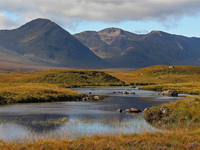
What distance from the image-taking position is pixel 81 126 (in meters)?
37.8

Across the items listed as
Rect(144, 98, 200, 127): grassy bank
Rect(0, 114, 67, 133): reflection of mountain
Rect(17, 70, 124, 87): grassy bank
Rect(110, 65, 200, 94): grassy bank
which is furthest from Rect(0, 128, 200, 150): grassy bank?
Rect(17, 70, 124, 87): grassy bank

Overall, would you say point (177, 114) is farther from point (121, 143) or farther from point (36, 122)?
point (36, 122)

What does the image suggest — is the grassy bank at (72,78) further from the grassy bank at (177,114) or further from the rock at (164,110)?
the grassy bank at (177,114)

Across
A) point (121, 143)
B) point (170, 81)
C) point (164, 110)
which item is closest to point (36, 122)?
point (121, 143)

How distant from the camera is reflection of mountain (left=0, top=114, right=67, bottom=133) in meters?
36.2

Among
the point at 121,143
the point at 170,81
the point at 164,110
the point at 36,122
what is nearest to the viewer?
the point at 121,143

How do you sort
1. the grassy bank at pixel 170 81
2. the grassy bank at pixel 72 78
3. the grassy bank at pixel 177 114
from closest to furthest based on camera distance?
the grassy bank at pixel 177 114 < the grassy bank at pixel 170 81 < the grassy bank at pixel 72 78

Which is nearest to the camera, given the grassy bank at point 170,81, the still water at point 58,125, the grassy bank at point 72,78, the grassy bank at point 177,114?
the still water at point 58,125

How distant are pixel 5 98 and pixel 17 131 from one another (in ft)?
109

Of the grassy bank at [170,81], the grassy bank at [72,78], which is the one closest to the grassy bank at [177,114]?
the grassy bank at [170,81]

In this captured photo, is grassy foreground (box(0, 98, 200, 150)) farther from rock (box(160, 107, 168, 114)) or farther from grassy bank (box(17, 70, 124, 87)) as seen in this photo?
grassy bank (box(17, 70, 124, 87))

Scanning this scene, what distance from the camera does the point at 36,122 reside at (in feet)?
133

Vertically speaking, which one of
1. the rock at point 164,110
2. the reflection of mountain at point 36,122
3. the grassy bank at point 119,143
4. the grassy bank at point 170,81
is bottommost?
the reflection of mountain at point 36,122

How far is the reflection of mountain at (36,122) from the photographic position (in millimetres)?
36250
